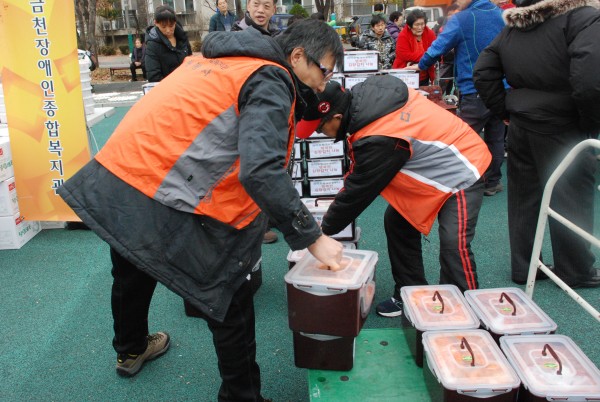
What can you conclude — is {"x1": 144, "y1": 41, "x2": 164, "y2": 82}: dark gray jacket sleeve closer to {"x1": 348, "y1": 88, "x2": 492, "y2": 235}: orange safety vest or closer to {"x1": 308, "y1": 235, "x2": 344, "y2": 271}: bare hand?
{"x1": 348, "y1": 88, "x2": 492, "y2": 235}: orange safety vest

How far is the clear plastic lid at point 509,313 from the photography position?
6.16 ft

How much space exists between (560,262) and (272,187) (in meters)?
2.34

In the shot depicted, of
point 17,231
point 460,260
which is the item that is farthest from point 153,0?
point 460,260

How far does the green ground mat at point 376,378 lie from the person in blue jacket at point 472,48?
2866 mm

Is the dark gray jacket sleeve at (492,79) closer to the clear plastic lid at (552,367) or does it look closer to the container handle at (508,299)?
the container handle at (508,299)

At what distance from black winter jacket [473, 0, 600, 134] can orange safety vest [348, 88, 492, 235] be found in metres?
0.65

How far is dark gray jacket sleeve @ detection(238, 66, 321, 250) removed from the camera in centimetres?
151

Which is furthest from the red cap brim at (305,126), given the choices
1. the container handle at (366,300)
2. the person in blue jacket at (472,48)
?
the person in blue jacket at (472,48)

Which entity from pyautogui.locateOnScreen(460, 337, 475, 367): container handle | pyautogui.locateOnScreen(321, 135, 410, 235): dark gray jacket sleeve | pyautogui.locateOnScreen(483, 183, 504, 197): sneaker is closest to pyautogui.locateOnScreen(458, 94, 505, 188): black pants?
pyautogui.locateOnScreen(483, 183, 504, 197): sneaker

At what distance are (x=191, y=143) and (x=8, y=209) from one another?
323cm

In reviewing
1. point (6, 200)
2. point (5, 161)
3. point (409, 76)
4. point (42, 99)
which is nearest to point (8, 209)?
point (6, 200)

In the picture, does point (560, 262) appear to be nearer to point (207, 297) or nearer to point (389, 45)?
point (207, 297)

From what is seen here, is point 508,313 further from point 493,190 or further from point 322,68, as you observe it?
point 493,190

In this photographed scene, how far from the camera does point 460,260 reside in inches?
97.7
